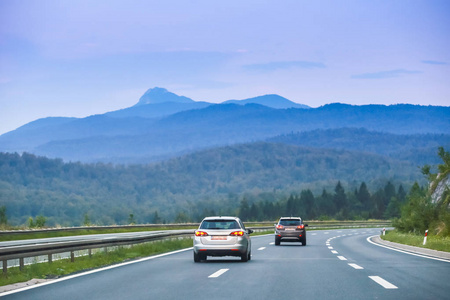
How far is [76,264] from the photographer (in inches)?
747

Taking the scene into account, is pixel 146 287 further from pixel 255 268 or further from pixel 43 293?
pixel 255 268

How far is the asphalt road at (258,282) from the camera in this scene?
39.4 feet

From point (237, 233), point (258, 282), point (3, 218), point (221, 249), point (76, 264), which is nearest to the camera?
point (258, 282)

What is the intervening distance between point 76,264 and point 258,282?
22.7ft

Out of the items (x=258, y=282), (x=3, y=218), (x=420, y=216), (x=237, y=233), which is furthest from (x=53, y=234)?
(x=258, y=282)

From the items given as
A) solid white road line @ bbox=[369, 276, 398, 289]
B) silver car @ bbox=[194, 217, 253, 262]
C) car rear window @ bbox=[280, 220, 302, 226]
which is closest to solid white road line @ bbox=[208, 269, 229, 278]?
silver car @ bbox=[194, 217, 253, 262]

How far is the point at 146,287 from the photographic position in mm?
13430

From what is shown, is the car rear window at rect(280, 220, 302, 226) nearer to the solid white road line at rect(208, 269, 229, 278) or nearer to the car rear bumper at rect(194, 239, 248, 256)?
the car rear bumper at rect(194, 239, 248, 256)

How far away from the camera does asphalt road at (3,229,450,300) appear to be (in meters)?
12.0

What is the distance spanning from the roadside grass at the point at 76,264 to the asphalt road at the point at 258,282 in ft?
2.87

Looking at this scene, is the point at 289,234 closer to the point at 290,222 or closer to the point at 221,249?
the point at 290,222

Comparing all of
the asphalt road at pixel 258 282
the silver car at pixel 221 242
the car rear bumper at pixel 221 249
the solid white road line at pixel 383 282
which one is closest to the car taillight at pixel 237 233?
the silver car at pixel 221 242

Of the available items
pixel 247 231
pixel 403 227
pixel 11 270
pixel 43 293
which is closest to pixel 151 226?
pixel 403 227

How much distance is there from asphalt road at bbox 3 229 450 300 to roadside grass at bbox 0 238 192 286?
0.87 meters
